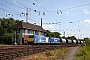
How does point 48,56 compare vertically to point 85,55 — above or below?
below

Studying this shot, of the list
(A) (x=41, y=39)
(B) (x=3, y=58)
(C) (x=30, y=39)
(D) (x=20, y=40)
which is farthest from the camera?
(D) (x=20, y=40)

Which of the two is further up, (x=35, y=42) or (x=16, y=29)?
(x=16, y=29)

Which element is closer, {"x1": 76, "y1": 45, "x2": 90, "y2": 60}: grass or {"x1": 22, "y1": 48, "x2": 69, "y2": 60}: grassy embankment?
{"x1": 76, "y1": 45, "x2": 90, "y2": 60}: grass

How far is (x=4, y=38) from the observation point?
64375 millimetres

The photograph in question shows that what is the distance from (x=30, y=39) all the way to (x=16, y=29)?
62.8 ft

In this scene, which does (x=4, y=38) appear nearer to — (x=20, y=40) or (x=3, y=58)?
(x=20, y=40)

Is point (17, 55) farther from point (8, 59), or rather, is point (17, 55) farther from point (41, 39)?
point (41, 39)

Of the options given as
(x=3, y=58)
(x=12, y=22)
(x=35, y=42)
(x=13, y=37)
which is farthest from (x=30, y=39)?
(x=12, y=22)

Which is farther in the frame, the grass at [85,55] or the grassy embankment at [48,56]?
the grassy embankment at [48,56]

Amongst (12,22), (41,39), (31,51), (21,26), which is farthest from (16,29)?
(31,51)

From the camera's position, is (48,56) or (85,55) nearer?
(85,55)

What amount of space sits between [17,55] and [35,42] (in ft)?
117

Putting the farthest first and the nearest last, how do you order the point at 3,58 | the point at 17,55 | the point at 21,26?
the point at 21,26, the point at 17,55, the point at 3,58

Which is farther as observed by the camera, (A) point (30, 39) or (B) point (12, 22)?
(B) point (12, 22)
